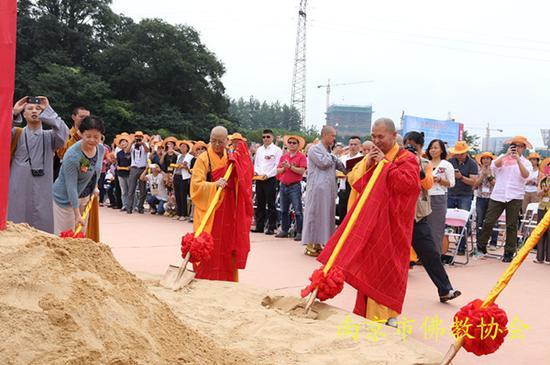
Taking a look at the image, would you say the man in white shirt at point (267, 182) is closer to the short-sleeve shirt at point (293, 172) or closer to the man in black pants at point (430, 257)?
the short-sleeve shirt at point (293, 172)

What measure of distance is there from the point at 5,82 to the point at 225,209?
2.90m

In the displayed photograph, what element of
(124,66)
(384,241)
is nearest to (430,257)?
(384,241)

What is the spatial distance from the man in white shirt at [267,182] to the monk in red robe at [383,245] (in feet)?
17.7

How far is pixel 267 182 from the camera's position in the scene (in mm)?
9609

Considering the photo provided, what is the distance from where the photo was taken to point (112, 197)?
13430 mm

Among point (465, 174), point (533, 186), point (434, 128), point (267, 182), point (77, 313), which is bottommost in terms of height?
point (77, 313)

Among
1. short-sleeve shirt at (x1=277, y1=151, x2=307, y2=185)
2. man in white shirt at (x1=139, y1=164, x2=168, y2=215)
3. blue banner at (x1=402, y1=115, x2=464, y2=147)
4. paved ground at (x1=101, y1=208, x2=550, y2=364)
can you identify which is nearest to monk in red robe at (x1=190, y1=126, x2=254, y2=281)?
paved ground at (x1=101, y1=208, x2=550, y2=364)

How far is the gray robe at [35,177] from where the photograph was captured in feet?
13.5

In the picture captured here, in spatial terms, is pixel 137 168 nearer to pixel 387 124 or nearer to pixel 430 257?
pixel 430 257

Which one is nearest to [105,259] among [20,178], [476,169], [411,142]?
[20,178]

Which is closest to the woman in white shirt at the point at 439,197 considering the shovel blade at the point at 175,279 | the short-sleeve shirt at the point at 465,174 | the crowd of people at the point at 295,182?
the crowd of people at the point at 295,182

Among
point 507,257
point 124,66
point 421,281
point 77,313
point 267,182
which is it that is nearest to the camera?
point 77,313

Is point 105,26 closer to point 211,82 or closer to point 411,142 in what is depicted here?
point 211,82

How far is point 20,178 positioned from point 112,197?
31.4 ft
